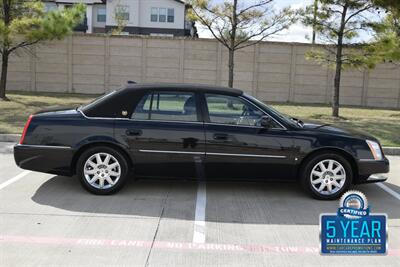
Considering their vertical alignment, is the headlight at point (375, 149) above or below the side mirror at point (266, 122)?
below

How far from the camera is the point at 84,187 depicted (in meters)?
5.98

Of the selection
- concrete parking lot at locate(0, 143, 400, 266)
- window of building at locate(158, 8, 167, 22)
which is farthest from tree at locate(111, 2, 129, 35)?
concrete parking lot at locate(0, 143, 400, 266)

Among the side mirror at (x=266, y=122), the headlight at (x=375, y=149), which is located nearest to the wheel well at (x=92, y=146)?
the side mirror at (x=266, y=122)

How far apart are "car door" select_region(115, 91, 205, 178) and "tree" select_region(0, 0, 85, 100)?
11337 mm

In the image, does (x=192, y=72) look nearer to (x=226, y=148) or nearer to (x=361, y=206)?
(x=226, y=148)

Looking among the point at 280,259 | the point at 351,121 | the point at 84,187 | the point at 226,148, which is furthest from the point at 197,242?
the point at 351,121

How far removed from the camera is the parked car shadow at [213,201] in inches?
211

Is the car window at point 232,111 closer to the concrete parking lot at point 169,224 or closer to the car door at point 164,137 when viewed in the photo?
the car door at point 164,137

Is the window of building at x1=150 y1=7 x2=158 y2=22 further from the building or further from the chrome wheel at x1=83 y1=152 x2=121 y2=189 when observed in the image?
the chrome wheel at x1=83 y1=152 x2=121 y2=189

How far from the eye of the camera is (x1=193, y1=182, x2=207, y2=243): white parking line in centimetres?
463

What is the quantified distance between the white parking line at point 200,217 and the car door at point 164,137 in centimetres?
34

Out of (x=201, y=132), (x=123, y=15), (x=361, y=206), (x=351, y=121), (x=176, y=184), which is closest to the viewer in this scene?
(x=361, y=206)

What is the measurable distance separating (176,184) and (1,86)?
13.6 meters

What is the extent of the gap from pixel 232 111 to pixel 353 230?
10.8 feet
